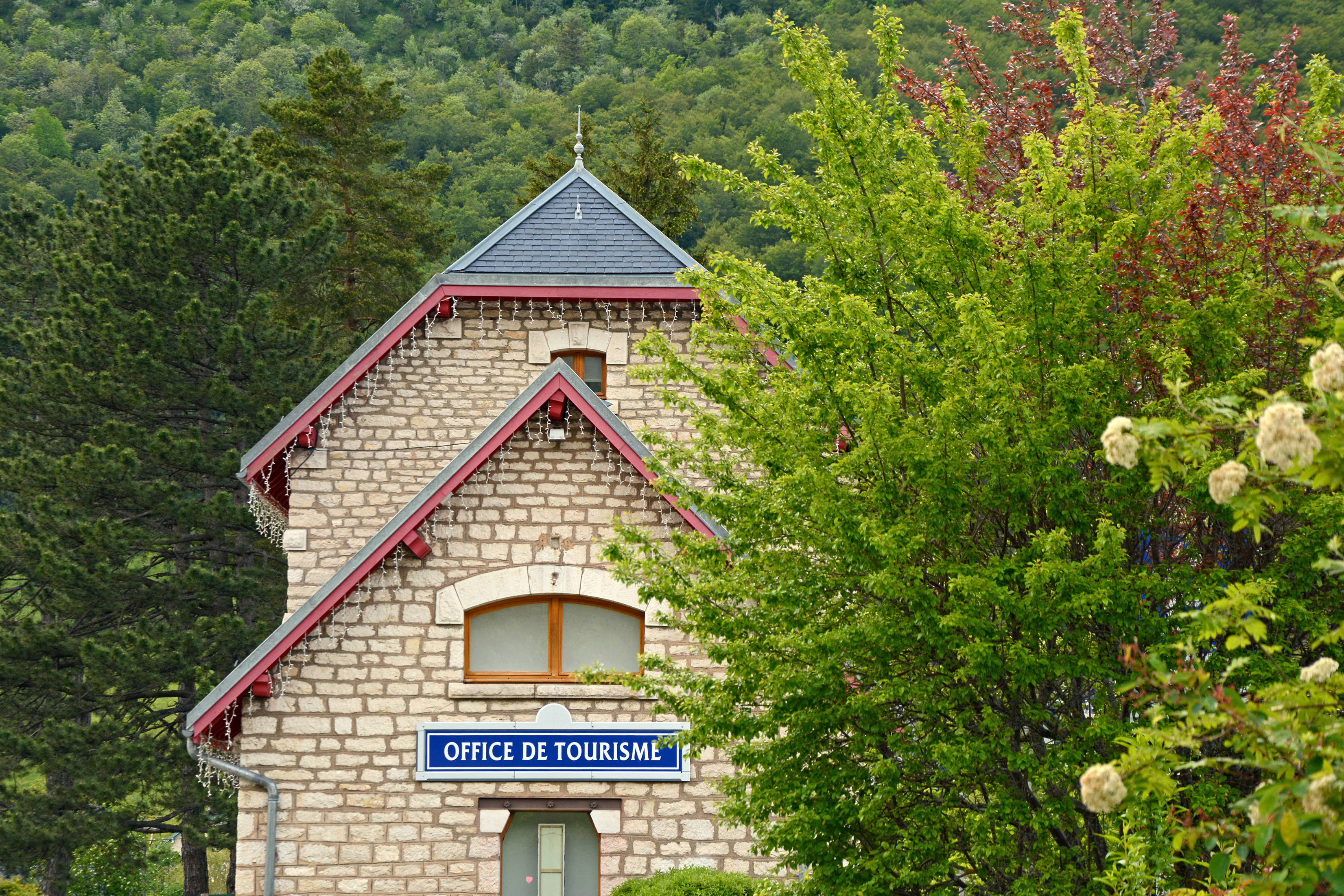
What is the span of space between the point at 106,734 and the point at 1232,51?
20550 millimetres

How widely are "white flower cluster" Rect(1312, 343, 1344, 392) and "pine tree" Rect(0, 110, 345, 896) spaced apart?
2060cm

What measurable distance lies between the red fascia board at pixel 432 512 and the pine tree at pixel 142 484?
11563 mm

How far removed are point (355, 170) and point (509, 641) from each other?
23061mm

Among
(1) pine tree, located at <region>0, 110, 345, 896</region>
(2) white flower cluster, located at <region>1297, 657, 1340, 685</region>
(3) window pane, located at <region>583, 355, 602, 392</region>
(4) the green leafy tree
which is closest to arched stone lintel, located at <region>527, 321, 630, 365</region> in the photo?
(3) window pane, located at <region>583, 355, 602, 392</region>

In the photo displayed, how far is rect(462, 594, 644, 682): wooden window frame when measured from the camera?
1121cm

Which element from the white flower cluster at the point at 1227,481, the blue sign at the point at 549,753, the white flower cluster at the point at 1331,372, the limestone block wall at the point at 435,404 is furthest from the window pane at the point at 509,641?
the white flower cluster at the point at 1331,372

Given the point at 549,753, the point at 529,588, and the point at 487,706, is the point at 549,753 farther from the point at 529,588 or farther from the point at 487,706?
the point at 529,588

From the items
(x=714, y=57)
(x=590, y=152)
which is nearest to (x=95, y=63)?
(x=714, y=57)

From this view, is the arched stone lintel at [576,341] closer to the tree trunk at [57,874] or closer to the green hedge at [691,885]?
the green hedge at [691,885]

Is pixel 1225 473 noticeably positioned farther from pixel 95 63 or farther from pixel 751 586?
pixel 95 63

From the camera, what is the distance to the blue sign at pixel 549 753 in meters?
11.0

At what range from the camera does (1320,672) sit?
3.65 m

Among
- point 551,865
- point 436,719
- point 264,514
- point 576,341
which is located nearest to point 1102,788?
point 436,719

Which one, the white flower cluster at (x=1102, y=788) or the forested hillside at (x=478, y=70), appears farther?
the forested hillside at (x=478, y=70)
